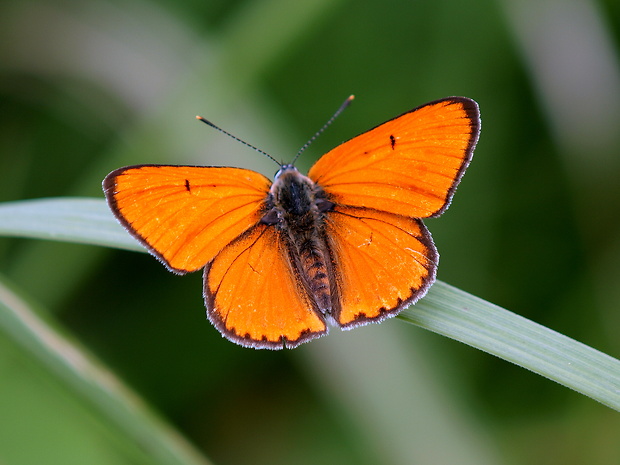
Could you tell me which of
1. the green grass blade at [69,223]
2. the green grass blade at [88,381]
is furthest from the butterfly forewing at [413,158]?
the green grass blade at [88,381]

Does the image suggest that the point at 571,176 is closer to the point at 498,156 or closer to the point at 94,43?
the point at 498,156

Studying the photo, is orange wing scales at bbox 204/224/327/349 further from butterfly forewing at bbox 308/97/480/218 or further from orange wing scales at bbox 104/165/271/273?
butterfly forewing at bbox 308/97/480/218

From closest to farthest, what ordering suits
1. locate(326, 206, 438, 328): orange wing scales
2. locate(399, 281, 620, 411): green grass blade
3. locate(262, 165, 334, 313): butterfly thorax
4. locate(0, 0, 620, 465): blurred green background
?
1. locate(399, 281, 620, 411): green grass blade
2. locate(326, 206, 438, 328): orange wing scales
3. locate(262, 165, 334, 313): butterfly thorax
4. locate(0, 0, 620, 465): blurred green background

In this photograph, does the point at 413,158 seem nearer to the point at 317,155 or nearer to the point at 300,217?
the point at 300,217

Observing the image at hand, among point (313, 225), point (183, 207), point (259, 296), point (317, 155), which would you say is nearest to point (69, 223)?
point (183, 207)

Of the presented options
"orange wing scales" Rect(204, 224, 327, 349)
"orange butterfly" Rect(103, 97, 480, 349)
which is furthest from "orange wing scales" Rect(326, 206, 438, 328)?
"orange wing scales" Rect(204, 224, 327, 349)

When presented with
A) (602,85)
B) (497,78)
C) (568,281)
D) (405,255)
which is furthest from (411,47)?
(405,255)

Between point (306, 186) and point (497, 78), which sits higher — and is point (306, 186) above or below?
below
